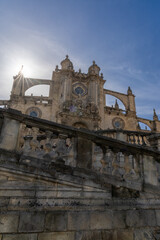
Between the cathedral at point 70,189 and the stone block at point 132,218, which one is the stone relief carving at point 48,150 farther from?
the stone block at point 132,218

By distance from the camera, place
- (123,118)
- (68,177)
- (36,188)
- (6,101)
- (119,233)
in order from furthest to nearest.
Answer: (123,118), (6,101), (68,177), (36,188), (119,233)

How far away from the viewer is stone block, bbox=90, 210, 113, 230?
2.72 m

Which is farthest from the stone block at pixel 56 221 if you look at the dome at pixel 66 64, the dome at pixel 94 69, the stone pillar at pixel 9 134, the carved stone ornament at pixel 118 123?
the dome at pixel 94 69

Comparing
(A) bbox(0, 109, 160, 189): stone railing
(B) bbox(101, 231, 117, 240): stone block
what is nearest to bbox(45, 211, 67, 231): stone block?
(B) bbox(101, 231, 117, 240): stone block

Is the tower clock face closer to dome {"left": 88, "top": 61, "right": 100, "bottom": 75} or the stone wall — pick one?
dome {"left": 88, "top": 61, "right": 100, "bottom": 75}

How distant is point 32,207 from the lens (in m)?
2.60

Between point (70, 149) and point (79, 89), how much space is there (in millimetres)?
27651

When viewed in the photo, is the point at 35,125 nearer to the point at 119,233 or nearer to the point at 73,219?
the point at 73,219

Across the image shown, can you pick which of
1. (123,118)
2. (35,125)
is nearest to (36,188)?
(35,125)

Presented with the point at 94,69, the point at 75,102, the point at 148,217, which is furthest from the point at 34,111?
the point at 148,217

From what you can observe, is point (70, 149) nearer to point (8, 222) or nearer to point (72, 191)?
point (72, 191)

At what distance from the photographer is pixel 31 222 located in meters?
2.48

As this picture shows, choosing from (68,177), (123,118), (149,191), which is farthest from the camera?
(123,118)

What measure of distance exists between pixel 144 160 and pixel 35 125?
8.45 ft
